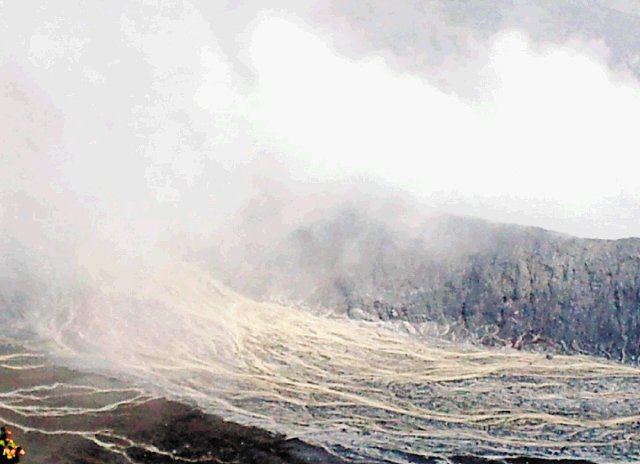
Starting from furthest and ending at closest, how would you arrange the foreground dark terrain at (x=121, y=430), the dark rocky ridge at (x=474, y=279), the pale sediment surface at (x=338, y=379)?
the dark rocky ridge at (x=474, y=279), the pale sediment surface at (x=338, y=379), the foreground dark terrain at (x=121, y=430)

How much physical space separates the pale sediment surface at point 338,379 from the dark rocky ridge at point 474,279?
1.14 m

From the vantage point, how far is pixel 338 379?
35.6 metres

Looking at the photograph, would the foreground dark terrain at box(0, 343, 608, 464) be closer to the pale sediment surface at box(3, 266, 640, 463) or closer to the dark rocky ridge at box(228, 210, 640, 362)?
the pale sediment surface at box(3, 266, 640, 463)

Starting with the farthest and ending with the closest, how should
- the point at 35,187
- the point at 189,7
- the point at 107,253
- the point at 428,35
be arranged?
the point at 428,35
the point at 189,7
the point at 35,187
the point at 107,253

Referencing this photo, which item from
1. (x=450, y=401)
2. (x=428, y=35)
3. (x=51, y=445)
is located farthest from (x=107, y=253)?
(x=428, y=35)

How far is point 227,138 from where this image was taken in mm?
51000

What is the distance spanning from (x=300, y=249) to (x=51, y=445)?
55.3 ft

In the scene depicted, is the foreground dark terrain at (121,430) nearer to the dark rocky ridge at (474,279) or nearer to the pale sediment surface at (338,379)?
the pale sediment surface at (338,379)

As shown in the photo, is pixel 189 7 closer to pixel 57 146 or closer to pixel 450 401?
pixel 57 146

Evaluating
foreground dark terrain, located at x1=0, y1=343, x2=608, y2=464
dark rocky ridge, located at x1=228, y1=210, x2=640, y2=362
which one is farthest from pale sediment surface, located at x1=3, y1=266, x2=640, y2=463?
dark rocky ridge, located at x1=228, y1=210, x2=640, y2=362

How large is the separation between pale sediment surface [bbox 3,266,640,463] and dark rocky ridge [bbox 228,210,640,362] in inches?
44.7

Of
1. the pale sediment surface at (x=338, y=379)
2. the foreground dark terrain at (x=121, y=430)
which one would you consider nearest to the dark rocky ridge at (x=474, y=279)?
the pale sediment surface at (x=338, y=379)

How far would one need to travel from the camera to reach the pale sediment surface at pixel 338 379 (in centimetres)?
3195

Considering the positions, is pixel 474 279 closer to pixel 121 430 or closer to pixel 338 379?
pixel 338 379
